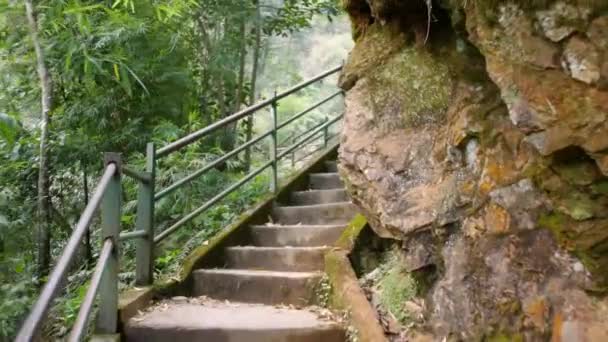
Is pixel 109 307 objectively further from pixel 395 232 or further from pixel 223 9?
pixel 223 9

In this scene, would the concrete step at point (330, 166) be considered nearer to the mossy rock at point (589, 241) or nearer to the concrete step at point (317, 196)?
the concrete step at point (317, 196)

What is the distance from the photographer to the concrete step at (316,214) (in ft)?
14.2

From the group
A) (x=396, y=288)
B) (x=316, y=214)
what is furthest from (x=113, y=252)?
(x=316, y=214)

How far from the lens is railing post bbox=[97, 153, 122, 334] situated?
2.73 m

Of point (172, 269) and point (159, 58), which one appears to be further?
point (159, 58)

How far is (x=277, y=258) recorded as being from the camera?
3.81 metres

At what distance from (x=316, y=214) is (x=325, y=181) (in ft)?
3.10

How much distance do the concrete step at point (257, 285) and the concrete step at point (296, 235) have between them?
52 cm

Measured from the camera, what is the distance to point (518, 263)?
227 centimetres

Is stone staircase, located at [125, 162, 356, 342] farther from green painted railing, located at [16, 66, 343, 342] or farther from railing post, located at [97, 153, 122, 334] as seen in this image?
green painted railing, located at [16, 66, 343, 342]

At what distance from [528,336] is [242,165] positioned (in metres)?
4.45

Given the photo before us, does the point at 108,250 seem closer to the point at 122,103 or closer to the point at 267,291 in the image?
the point at 267,291

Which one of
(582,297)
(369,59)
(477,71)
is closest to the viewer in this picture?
(582,297)

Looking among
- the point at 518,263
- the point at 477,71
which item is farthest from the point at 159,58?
the point at 518,263
